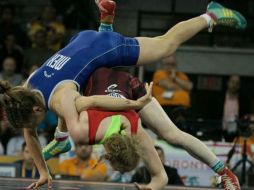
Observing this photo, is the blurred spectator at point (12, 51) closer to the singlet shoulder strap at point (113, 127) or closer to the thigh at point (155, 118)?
the thigh at point (155, 118)

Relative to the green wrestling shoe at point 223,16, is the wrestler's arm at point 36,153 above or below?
below

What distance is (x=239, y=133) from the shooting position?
7.58 m

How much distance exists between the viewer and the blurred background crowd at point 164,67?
760cm

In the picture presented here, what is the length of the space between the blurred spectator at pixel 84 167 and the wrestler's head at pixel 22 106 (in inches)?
79.4

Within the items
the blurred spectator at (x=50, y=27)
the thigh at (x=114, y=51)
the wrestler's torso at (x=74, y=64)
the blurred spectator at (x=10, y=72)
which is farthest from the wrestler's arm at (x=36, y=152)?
the blurred spectator at (x=50, y=27)

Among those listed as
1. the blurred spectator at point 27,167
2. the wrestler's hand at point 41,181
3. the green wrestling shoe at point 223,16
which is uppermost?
the green wrestling shoe at point 223,16

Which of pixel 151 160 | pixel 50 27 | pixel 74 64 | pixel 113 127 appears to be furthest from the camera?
pixel 50 27

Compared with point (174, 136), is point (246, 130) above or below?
below

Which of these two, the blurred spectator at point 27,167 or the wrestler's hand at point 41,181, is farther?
the blurred spectator at point 27,167

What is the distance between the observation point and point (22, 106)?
5.23 m

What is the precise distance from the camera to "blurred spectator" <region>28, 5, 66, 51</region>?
925cm

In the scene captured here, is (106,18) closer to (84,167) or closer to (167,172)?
(167,172)

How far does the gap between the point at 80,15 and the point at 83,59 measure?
4607 mm

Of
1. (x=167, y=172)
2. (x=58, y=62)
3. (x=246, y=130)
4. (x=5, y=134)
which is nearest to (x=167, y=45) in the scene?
(x=58, y=62)
